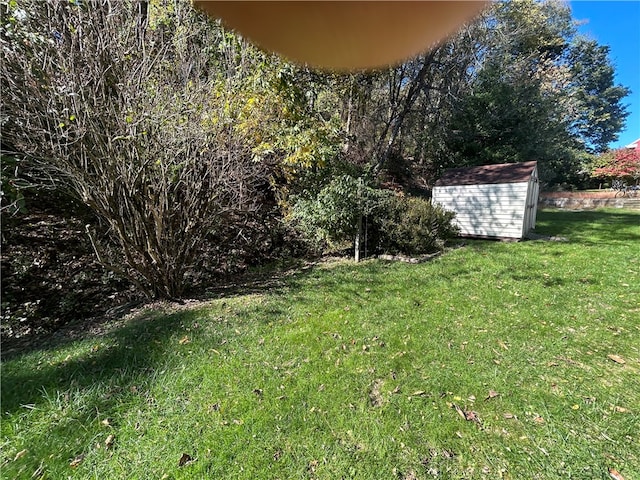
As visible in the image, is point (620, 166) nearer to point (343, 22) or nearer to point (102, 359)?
point (343, 22)

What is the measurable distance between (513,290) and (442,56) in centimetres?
908

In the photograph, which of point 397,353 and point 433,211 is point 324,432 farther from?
point 433,211

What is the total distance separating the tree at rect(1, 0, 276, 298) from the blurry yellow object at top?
81 centimetres

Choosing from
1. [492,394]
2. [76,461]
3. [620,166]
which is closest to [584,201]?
[620,166]

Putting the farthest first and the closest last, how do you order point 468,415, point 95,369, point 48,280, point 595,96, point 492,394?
1. point 595,96
2. point 48,280
3. point 95,369
4. point 492,394
5. point 468,415

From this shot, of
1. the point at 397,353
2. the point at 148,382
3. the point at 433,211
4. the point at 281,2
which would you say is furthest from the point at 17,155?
the point at 433,211

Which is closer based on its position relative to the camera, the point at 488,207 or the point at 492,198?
the point at 492,198

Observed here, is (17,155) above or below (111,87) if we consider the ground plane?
below

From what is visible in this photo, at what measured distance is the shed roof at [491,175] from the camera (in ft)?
25.0

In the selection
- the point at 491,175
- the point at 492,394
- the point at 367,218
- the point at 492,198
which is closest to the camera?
the point at 492,394

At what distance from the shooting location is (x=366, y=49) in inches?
129

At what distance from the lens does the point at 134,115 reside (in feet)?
9.71

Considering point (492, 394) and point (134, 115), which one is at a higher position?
point (134, 115)

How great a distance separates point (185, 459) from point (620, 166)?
25.6m
